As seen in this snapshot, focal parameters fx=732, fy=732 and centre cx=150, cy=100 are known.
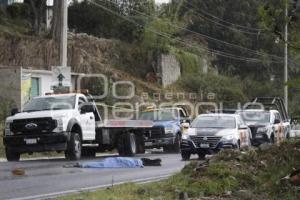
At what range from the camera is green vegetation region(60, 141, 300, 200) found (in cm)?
1066

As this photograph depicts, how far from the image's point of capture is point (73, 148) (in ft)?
78.2

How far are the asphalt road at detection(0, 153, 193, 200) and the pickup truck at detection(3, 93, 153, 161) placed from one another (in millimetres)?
2729

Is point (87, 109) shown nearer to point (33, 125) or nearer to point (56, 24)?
point (33, 125)

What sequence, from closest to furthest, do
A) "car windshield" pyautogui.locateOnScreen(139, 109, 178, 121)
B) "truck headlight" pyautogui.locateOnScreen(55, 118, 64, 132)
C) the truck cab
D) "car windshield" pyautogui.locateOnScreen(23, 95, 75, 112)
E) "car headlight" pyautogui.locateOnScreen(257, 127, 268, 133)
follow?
"truck headlight" pyautogui.locateOnScreen(55, 118, 64, 132), "car windshield" pyautogui.locateOnScreen(23, 95, 75, 112), the truck cab, "car headlight" pyautogui.locateOnScreen(257, 127, 268, 133), "car windshield" pyautogui.locateOnScreen(139, 109, 178, 121)

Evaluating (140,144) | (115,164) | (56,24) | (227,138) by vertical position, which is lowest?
(115,164)

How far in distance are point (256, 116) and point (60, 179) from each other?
1752 cm

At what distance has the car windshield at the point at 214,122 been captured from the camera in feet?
82.8

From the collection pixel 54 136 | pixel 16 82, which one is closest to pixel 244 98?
pixel 16 82

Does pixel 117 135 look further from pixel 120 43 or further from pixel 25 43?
pixel 120 43

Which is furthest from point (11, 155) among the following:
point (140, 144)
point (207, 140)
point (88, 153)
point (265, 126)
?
point (265, 126)

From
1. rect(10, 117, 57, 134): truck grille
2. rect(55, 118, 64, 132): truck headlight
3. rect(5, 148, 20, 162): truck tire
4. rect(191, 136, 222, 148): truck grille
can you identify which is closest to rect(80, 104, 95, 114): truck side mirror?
rect(55, 118, 64, 132): truck headlight

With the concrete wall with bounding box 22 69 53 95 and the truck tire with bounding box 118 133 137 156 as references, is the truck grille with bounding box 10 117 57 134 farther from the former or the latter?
the concrete wall with bounding box 22 69 53 95

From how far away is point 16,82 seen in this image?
37.6m

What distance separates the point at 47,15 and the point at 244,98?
17.3m
